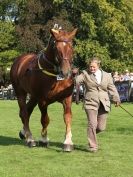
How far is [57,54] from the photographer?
10.3m

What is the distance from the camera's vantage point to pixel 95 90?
35.4 ft

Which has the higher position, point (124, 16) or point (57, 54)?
point (57, 54)

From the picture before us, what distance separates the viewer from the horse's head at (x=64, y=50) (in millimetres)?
10008

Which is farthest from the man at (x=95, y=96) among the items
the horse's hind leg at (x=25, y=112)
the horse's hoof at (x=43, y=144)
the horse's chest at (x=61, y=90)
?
the horse's hind leg at (x=25, y=112)

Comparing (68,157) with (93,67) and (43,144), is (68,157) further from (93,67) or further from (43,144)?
(93,67)

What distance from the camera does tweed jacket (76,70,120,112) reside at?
35.3ft

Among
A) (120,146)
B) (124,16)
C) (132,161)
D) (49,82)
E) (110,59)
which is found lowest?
(110,59)

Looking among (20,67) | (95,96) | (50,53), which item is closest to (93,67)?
(95,96)

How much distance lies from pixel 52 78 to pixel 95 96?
93cm

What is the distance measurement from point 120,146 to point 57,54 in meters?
2.63

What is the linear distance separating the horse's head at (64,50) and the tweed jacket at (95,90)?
0.74 metres

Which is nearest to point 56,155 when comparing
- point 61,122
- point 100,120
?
point 100,120

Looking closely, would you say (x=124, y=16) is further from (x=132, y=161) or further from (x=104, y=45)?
(x=132, y=161)

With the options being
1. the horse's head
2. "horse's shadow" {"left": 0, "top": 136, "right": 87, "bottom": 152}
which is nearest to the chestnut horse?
the horse's head
